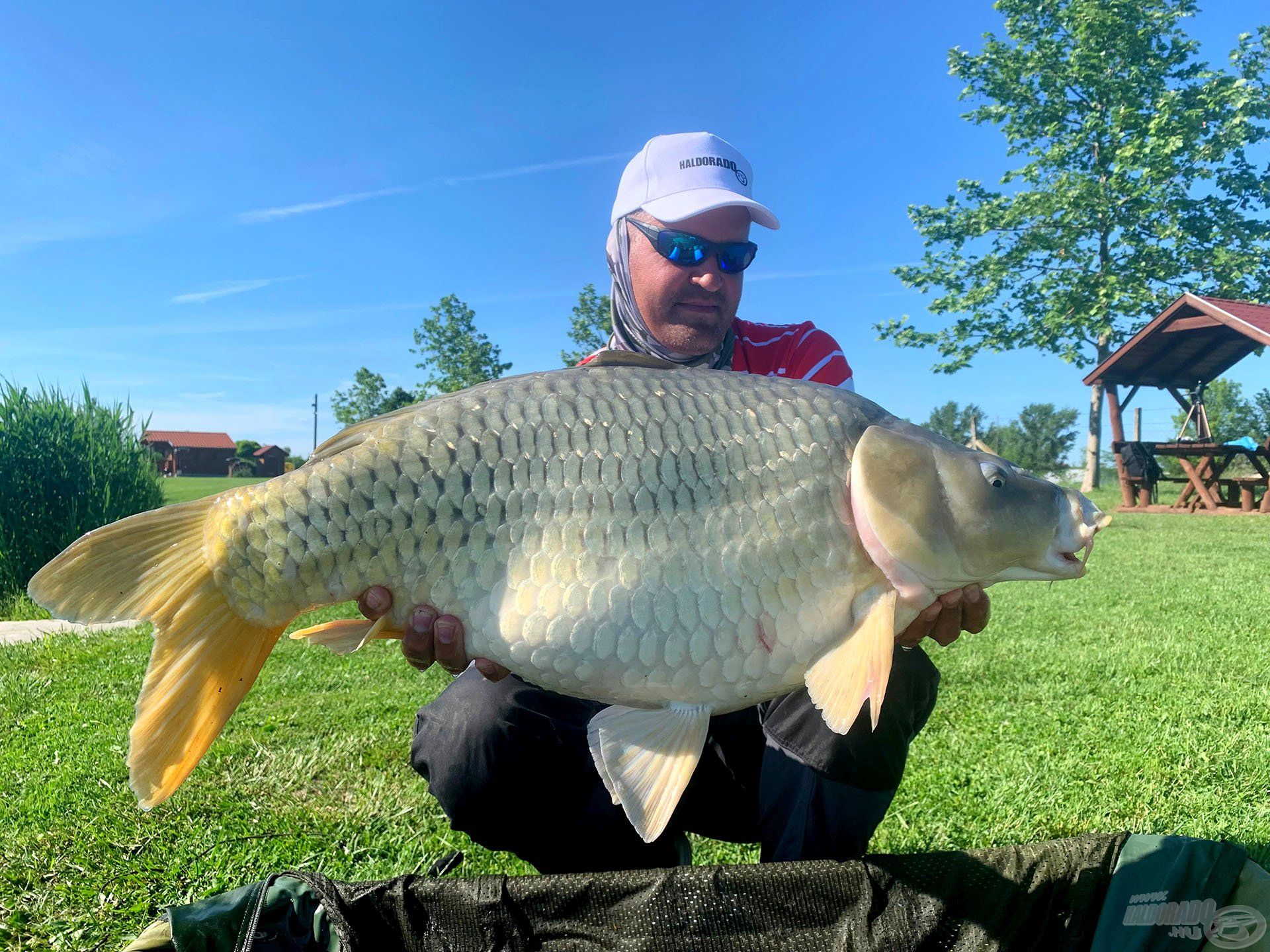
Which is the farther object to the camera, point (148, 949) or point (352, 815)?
point (352, 815)

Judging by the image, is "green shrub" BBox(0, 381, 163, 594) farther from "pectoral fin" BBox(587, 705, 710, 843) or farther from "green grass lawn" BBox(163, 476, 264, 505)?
"pectoral fin" BBox(587, 705, 710, 843)

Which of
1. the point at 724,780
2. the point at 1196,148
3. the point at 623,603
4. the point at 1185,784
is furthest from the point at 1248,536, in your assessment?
the point at 1196,148

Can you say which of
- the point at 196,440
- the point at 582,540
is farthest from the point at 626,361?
the point at 196,440

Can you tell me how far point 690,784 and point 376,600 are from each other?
0.64m

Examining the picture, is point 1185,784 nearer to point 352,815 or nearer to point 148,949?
point 352,815

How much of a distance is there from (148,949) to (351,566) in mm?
585

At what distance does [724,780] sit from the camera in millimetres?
1439

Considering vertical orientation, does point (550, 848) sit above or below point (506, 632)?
below

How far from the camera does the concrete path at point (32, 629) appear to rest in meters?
4.00

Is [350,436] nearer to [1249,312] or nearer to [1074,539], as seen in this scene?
[1074,539]

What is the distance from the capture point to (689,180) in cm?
176

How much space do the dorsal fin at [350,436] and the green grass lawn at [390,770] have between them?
0.88m

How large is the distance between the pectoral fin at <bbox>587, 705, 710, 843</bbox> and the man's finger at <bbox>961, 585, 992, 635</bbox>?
1.39 feet

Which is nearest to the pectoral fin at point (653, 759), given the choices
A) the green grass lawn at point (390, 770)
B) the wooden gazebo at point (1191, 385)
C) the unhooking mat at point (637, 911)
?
the unhooking mat at point (637, 911)
